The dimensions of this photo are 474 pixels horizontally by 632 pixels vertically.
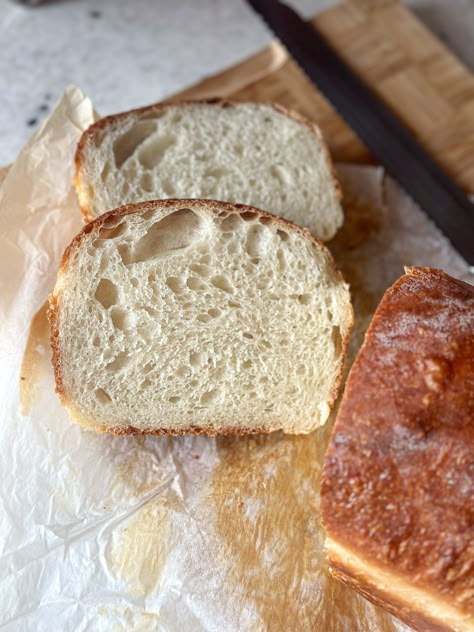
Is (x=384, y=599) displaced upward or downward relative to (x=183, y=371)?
downward

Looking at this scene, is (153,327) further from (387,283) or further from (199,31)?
(199,31)

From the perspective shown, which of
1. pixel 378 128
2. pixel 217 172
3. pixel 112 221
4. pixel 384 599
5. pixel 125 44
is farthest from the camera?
pixel 125 44

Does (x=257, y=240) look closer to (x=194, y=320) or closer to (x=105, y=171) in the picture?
(x=194, y=320)

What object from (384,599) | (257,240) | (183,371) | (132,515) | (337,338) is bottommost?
(384,599)

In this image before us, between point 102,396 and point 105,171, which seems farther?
point 105,171

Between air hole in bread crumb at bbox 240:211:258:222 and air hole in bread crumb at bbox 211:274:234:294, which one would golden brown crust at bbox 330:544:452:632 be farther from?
air hole in bread crumb at bbox 240:211:258:222

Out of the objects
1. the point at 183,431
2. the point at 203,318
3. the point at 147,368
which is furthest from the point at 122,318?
the point at 183,431
